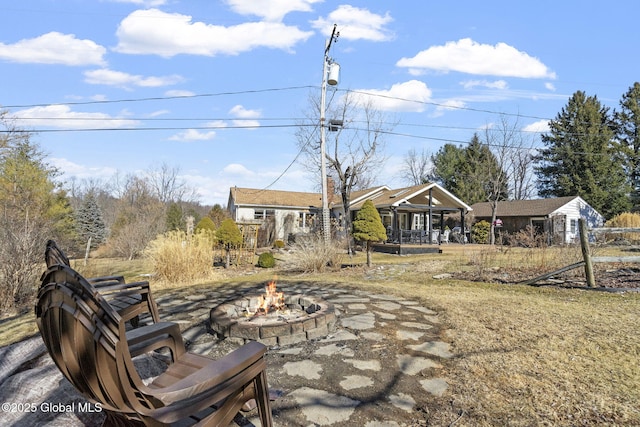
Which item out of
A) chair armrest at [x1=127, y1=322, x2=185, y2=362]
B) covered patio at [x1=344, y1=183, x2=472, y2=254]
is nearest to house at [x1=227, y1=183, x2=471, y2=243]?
covered patio at [x1=344, y1=183, x2=472, y2=254]

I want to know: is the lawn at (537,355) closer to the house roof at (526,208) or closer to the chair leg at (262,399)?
the chair leg at (262,399)

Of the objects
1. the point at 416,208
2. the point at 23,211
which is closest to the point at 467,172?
the point at 416,208

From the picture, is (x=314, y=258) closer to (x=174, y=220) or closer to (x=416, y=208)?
(x=416, y=208)

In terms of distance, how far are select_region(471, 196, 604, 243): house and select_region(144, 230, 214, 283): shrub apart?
22075 mm

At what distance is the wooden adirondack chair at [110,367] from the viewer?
1.17m

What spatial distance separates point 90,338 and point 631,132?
42815 mm

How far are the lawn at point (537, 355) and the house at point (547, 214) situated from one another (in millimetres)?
21416

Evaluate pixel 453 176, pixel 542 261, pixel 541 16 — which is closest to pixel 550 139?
pixel 453 176

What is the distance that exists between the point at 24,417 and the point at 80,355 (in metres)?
1.33

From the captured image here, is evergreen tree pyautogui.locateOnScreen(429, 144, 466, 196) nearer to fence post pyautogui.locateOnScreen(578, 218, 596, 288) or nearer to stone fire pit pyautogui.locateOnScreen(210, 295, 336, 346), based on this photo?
fence post pyautogui.locateOnScreen(578, 218, 596, 288)

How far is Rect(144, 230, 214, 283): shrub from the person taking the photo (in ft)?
25.5

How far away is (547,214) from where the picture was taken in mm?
24641

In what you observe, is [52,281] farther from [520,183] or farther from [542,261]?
[520,183]

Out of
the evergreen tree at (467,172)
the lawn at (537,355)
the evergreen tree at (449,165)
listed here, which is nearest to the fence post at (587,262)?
the lawn at (537,355)
